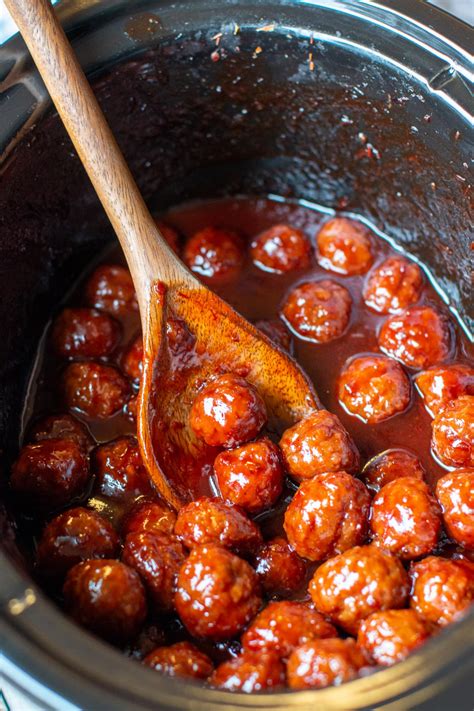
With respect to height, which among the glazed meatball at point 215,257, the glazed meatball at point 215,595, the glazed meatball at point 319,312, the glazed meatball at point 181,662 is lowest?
the glazed meatball at point 181,662

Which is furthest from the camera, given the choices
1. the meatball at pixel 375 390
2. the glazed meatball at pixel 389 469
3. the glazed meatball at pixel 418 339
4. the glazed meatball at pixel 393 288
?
the glazed meatball at pixel 393 288

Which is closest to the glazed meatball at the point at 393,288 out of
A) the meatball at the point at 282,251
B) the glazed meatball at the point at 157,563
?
the meatball at the point at 282,251

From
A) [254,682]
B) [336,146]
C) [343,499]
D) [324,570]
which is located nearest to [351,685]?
[254,682]

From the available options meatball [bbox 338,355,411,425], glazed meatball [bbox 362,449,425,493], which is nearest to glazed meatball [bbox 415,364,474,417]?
meatball [bbox 338,355,411,425]

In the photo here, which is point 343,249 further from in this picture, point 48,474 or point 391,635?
point 391,635

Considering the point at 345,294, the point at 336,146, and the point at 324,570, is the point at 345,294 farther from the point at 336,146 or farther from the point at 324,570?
the point at 324,570

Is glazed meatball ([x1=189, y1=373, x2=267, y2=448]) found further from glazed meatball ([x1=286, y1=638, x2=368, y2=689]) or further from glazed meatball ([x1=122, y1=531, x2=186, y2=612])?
glazed meatball ([x1=286, y1=638, x2=368, y2=689])

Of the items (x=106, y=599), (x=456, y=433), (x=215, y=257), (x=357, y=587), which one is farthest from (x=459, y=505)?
(x=215, y=257)

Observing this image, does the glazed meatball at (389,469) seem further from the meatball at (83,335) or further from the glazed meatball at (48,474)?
the meatball at (83,335)
